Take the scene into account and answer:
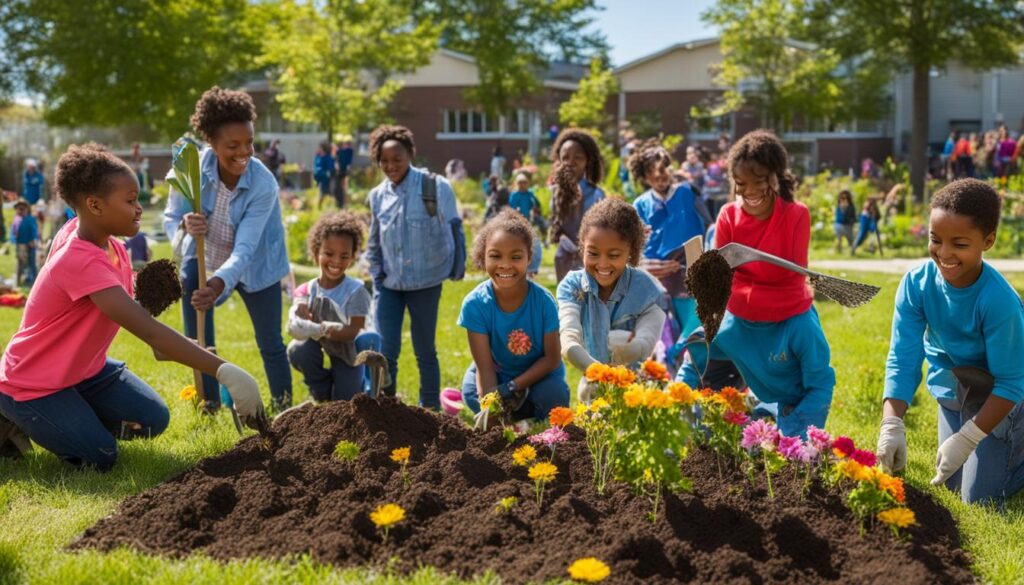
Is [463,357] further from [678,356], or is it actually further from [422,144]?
[422,144]

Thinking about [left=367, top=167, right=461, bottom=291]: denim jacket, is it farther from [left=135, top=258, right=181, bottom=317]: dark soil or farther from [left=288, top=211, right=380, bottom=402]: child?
[left=135, top=258, right=181, bottom=317]: dark soil

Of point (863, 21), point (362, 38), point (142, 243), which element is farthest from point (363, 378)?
point (362, 38)

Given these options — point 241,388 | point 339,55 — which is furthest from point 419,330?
point 339,55

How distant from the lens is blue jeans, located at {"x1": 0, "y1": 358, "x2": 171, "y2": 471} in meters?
4.33

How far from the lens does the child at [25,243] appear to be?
13.7 meters

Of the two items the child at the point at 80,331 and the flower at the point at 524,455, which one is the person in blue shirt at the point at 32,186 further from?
the flower at the point at 524,455

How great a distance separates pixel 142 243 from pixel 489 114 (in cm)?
3243

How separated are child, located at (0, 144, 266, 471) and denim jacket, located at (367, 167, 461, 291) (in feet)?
5.85

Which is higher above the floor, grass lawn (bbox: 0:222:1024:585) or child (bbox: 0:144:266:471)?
child (bbox: 0:144:266:471)

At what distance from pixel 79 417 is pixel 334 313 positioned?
1.72 metres

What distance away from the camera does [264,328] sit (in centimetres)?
559

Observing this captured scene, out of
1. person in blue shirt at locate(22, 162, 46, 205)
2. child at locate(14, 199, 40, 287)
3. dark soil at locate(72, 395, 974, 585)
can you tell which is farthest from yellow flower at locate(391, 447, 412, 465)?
person in blue shirt at locate(22, 162, 46, 205)

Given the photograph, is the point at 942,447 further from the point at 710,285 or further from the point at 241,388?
the point at 241,388

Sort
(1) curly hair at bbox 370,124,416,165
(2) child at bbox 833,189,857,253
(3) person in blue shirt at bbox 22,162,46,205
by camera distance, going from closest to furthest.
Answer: (1) curly hair at bbox 370,124,416,165
(2) child at bbox 833,189,857,253
(3) person in blue shirt at bbox 22,162,46,205
